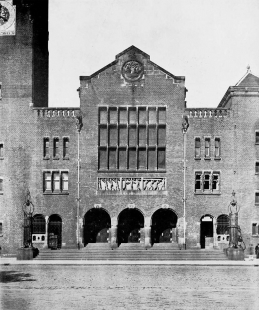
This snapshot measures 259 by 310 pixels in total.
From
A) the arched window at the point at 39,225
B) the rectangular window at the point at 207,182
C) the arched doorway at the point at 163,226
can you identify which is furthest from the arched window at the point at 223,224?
the arched window at the point at 39,225

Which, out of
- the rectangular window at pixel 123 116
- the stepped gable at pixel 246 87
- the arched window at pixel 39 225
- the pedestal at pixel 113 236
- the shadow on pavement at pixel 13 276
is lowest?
the shadow on pavement at pixel 13 276

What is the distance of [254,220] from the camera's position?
5181 cm

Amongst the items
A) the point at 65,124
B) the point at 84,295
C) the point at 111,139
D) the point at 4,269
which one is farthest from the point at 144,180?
the point at 84,295

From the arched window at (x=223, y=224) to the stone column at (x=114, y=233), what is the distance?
7522 mm

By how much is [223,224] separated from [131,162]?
820 centimetres

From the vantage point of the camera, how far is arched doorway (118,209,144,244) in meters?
53.1

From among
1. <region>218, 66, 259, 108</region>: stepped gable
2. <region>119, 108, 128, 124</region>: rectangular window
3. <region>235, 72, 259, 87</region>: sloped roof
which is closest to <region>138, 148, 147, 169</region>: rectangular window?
<region>119, 108, 128, 124</region>: rectangular window

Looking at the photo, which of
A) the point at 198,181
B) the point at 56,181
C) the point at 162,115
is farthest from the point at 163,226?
the point at 56,181

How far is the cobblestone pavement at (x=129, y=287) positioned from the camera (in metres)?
23.0

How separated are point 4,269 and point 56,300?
16502 mm

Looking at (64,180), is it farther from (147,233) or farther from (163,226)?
(163,226)

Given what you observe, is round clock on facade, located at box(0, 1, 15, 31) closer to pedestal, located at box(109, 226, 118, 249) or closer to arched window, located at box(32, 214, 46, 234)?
arched window, located at box(32, 214, 46, 234)

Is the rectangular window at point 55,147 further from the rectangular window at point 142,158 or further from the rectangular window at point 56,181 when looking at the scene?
the rectangular window at point 142,158

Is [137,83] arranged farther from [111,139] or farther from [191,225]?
[191,225]
